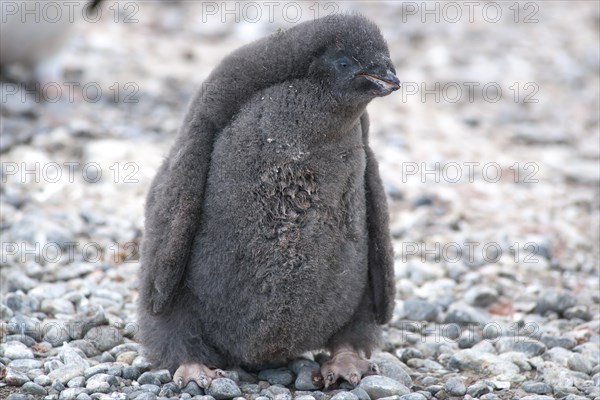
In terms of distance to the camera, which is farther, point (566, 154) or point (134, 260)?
point (566, 154)

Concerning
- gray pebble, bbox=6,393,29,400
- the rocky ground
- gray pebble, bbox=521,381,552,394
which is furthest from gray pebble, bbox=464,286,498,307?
gray pebble, bbox=6,393,29,400

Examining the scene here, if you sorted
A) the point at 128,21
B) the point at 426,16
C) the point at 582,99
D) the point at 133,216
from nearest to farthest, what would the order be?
the point at 133,216, the point at 582,99, the point at 128,21, the point at 426,16

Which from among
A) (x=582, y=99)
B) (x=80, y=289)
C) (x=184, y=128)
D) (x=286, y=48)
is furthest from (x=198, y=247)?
(x=582, y=99)

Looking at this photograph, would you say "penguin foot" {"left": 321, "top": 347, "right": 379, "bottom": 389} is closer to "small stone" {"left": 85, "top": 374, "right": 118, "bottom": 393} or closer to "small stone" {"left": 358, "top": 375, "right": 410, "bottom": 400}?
"small stone" {"left": 358, "top": 375, "right": 410, "bottom": 400}

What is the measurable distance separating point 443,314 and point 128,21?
728 centimetres

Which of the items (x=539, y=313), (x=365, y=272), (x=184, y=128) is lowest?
(x=539, y=313)

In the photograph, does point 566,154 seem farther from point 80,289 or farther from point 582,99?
point 80,289

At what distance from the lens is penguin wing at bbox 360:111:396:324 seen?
14.8 ft

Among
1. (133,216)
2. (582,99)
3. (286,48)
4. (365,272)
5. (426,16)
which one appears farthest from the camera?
(426,16)

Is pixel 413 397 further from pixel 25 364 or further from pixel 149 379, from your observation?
pixel 25 364

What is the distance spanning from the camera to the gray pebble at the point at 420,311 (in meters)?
5.50

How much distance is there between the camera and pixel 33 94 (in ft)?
30.2

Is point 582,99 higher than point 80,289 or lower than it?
higher

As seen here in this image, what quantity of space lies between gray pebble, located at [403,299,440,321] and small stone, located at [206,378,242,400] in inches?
63.4
